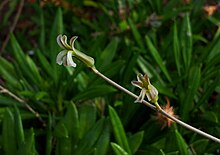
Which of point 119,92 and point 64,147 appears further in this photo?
point 119,92

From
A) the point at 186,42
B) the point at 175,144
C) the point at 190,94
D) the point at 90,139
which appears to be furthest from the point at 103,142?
the point at 186,42

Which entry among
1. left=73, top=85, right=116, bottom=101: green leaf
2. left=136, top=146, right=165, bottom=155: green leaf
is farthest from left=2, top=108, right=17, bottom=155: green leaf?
left=136, top=146, right=165, bottom=155: green leaf

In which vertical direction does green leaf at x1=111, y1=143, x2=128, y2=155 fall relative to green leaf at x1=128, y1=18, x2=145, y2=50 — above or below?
below

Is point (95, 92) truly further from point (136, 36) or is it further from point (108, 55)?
point (136, 36)

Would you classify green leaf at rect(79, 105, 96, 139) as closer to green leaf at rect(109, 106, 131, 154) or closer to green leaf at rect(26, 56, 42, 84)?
green leaf at rect(109, 106, 131, 154)

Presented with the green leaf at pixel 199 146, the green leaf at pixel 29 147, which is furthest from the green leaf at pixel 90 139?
the green leaf at pixel 199 146

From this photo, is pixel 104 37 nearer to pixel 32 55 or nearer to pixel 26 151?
pixel 32 55

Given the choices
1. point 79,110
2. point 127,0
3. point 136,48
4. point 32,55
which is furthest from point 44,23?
point 79,110
